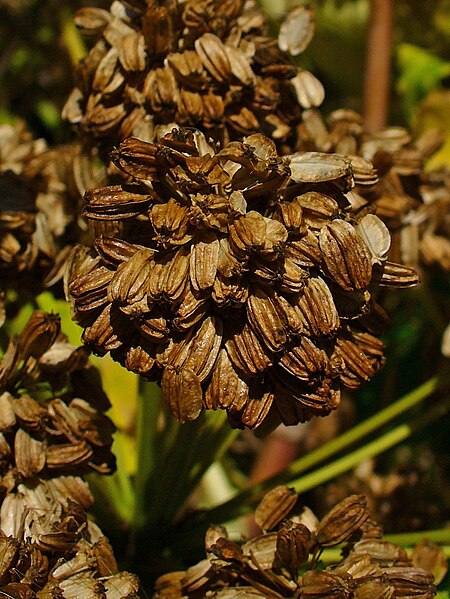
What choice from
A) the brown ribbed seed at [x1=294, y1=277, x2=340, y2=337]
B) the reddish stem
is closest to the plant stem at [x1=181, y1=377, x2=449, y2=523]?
the brown ribbed seed at [x1=294, y1=277, x2=340, y2=337]

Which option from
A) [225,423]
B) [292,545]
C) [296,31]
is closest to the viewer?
[292,545]

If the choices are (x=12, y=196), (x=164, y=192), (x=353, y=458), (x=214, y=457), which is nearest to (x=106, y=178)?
(x=12, y=196)

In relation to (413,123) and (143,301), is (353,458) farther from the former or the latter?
(413,123)

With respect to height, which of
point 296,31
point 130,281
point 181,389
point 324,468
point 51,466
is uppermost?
point 296,31

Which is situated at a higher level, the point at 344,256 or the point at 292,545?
the point at 344,256

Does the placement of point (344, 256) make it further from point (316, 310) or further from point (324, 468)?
point (324, 468)

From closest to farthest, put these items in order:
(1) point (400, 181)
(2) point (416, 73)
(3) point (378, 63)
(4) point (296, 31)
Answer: (4) point (296, 31), (1) point (400, 181), (3) point (378, 63), (2) point (416, 73)

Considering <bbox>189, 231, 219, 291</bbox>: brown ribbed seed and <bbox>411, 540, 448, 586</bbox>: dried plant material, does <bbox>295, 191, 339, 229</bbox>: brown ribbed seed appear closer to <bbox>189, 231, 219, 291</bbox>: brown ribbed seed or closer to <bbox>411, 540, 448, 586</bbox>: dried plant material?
<bbox>189, 231, 219, 291</bbox>: brown ribbed seed

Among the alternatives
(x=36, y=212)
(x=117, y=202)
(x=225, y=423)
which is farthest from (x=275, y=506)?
(x=36, y=212)

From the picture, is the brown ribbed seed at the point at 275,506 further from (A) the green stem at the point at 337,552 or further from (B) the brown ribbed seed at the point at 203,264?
(B) the brown ribbed seed at the point at 203,264
